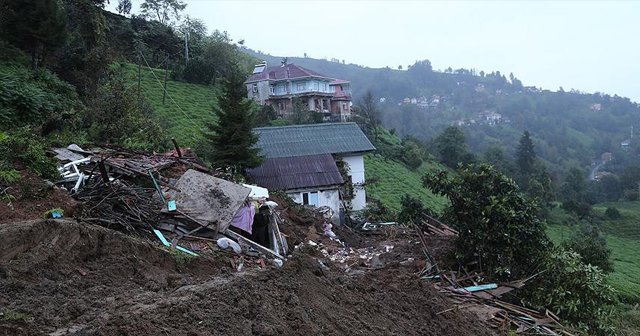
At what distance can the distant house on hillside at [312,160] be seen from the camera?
18.4 meters

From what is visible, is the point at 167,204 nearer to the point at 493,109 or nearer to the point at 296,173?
the point at 296,173

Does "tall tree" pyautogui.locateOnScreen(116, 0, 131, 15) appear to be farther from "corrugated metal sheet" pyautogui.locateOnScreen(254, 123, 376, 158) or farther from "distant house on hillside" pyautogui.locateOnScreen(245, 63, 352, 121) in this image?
"corrugated metal sheet" pyautogui.locateOnScreen(254, 123, 376, 158)

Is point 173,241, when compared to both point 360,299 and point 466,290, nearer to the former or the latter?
point 360,299

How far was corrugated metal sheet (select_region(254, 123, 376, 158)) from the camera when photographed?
24.0m

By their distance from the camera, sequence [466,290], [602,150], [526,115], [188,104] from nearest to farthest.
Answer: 1. [466,290]
2. [188,104]
3. [602,150]
4. [526,115]

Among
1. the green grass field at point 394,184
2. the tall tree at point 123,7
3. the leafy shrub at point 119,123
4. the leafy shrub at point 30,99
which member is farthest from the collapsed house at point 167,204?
the tall tree at point 123,7

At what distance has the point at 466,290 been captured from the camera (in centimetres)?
945

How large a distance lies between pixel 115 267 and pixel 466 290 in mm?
6614

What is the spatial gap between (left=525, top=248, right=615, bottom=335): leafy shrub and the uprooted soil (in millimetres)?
2599

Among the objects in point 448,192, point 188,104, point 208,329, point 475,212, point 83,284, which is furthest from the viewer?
point 188,104

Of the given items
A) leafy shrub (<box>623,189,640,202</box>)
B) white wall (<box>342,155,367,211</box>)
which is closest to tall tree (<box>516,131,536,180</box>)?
leafy shrub (<box>623,189,640,202</box>)

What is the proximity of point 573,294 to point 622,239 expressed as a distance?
1459 inches

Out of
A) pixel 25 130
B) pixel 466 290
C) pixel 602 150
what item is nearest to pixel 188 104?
pixel 25 130

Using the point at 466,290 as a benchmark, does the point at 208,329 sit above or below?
above
